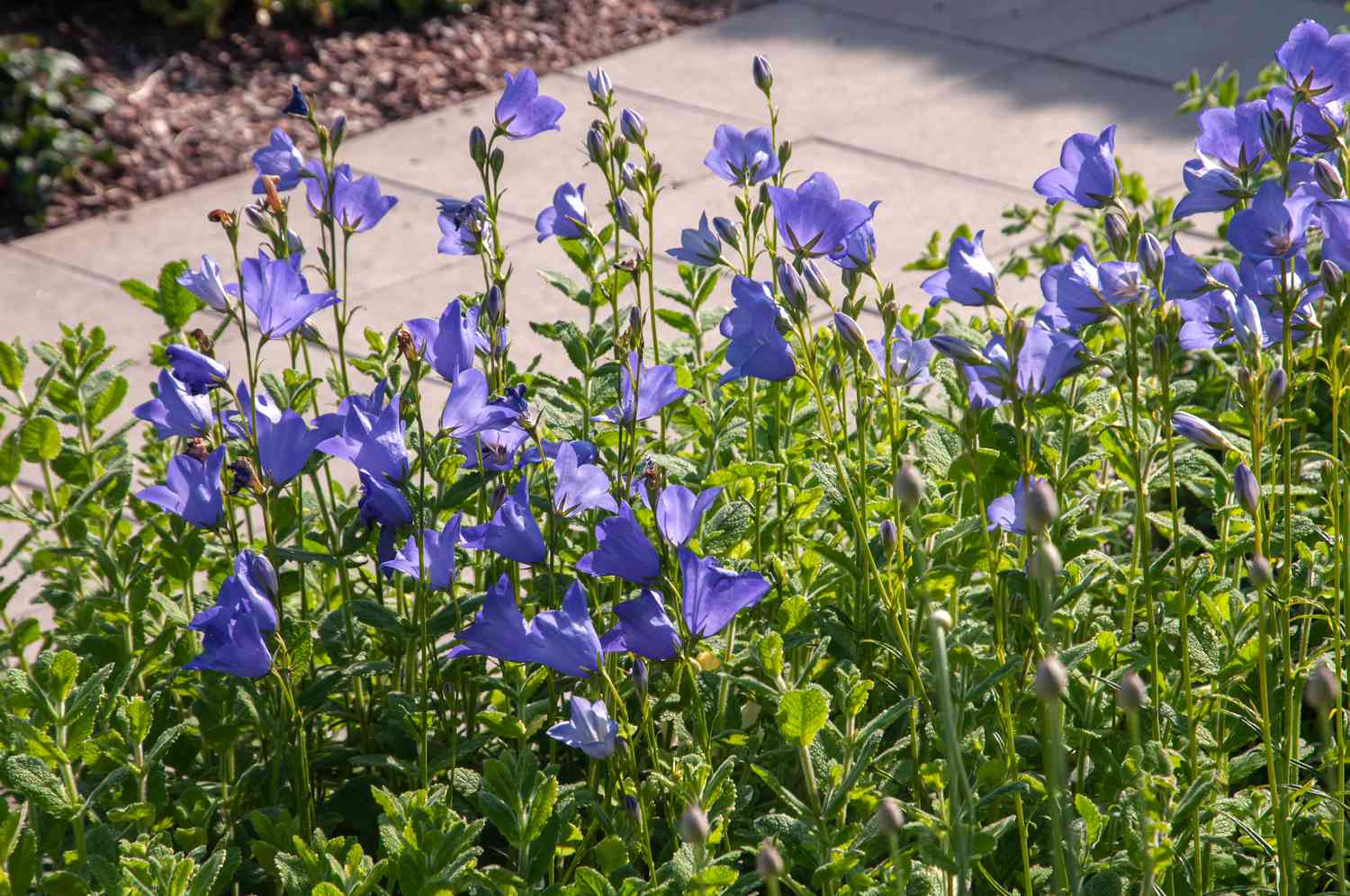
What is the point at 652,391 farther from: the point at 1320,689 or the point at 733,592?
the point at 1320,689

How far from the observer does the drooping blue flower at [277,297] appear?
190cm

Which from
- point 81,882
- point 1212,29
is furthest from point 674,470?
point 1212,29

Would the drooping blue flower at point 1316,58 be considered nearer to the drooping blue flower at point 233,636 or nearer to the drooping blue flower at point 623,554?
the drooping blue flower at point 623,554

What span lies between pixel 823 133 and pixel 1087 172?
13.4 feet

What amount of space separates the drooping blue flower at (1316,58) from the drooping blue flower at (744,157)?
68 centimetres

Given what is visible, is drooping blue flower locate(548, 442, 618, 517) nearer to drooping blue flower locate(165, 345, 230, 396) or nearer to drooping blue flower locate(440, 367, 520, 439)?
drooping blue flower locate(440, 367, 520, 439)

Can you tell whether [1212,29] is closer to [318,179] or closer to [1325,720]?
[318,179]

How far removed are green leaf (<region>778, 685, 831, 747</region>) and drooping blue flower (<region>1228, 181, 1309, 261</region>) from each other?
0.61m

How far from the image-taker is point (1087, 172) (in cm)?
173

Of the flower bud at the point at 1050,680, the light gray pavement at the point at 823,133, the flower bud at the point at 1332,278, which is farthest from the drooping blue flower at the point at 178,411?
the light gray pavement at the point at 823,133

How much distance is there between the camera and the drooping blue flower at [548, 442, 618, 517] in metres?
1.82

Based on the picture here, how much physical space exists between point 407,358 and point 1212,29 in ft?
17.8

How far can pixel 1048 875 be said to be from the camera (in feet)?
6.06

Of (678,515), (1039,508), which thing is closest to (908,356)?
(678,515)
